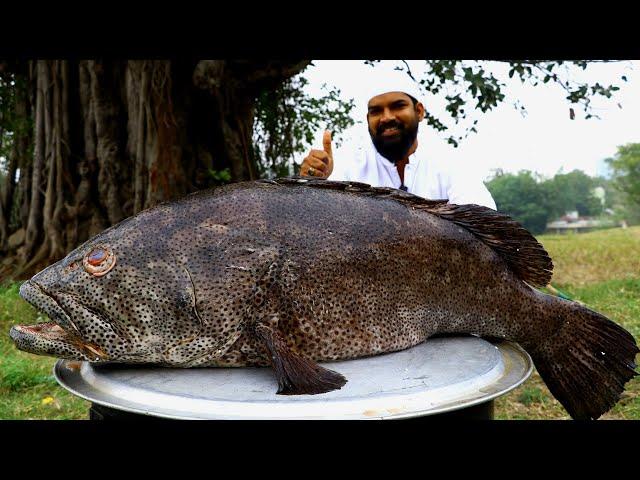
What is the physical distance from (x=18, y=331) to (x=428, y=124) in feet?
18.3

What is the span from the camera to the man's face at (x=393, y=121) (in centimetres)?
389

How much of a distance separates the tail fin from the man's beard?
1765mm

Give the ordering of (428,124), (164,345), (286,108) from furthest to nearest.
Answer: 1. (286,108)
2. (428,124)
3. (164,345)

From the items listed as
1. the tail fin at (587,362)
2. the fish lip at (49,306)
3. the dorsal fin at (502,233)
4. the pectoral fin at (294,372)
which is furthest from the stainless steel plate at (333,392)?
the dorsal fin at (502,233)

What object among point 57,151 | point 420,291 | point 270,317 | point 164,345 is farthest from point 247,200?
point 57,151

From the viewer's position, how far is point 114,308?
6.51 feet

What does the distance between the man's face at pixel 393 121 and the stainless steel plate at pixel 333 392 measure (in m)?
1.92

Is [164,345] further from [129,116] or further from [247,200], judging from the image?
[129,116]

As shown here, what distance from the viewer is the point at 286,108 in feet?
27.4

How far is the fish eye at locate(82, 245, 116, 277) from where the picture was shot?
2016 mm

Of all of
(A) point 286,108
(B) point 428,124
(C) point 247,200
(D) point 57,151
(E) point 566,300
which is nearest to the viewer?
(C) point 247,200

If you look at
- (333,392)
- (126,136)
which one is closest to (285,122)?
(126,136)

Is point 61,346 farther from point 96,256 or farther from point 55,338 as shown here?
point 96,256

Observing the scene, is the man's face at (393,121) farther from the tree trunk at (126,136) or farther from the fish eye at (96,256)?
the tree trunk at (126,136)
